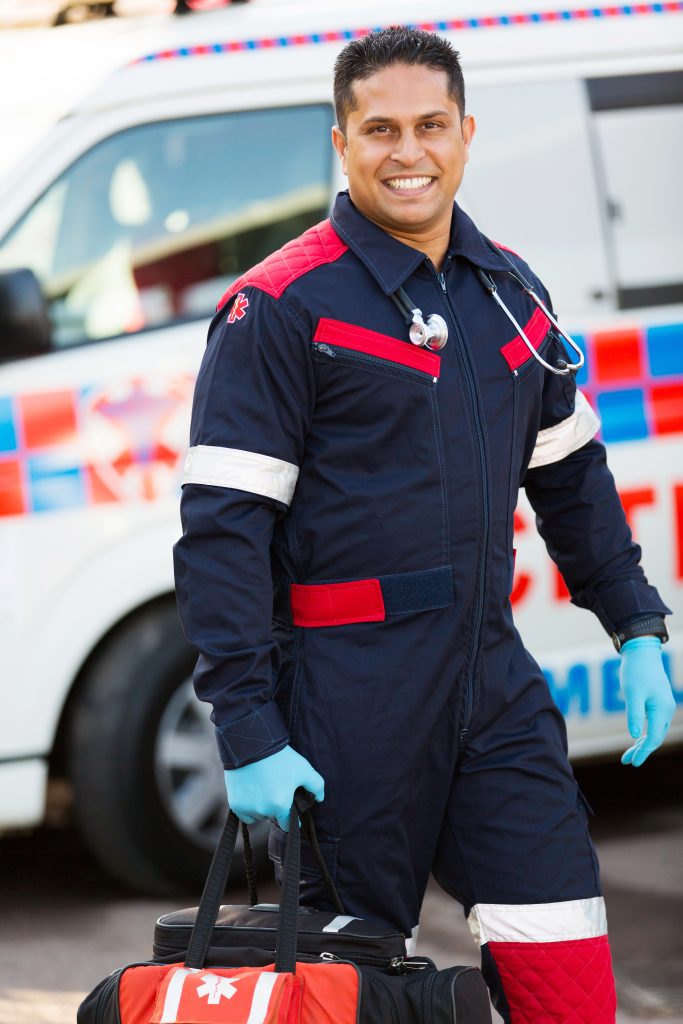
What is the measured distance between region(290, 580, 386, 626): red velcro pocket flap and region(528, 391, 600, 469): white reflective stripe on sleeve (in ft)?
1.51

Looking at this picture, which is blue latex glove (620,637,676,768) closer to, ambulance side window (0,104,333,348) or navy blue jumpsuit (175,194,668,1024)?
navy blue jumpsuit (175,194,668,1024)

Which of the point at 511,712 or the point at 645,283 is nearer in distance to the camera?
the point at 511,712

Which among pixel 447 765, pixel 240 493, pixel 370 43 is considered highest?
pixel 370 43

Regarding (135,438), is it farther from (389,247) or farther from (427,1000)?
(427,1000)

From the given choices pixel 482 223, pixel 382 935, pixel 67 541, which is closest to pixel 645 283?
pixel 482 223

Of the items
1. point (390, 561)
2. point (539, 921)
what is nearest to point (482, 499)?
point (390, 561)

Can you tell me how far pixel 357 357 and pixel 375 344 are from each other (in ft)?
0.11

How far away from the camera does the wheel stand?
149 inches

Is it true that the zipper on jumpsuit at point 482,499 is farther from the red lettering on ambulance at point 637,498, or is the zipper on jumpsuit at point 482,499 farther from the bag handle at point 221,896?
the red lettering on ambulance at point 637,498

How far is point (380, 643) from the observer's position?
229 cm

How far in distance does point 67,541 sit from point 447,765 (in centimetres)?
159

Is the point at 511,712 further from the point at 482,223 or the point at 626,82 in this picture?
the point at 626,82

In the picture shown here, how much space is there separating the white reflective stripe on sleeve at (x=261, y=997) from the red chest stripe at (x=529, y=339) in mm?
952

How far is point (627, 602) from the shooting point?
100 inches
